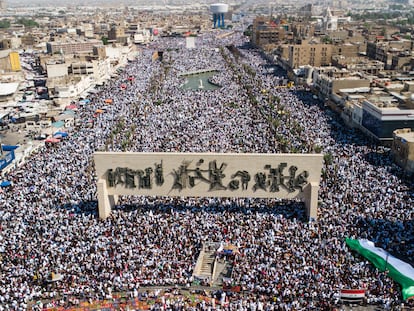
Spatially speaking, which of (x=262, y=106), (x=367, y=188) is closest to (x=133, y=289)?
(x=367, y=188)

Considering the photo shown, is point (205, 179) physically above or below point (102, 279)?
above

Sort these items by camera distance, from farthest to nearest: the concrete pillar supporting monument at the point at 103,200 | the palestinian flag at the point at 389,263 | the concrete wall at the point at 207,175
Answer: the concrete pillar supporting monument at the point at 103,200 → the concrete wall at the point at 207,175 → the palestinian flag at the point at 389,263

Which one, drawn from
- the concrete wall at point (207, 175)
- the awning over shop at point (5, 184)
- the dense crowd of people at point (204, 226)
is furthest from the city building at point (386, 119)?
the awning over shop at point (5, 184)

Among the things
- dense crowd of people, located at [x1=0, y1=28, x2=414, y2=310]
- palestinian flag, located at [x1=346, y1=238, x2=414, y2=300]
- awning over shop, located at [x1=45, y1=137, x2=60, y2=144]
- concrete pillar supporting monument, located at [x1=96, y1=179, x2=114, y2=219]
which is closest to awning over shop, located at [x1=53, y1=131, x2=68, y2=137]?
dense crowd of people, located at [x1=0, y1=28, x2=414, y2=310]

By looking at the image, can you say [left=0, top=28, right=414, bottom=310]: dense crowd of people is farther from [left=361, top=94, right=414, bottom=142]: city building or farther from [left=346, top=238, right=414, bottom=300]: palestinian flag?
Answer: [left=361, top=94, right=414, bottom=142]: city building

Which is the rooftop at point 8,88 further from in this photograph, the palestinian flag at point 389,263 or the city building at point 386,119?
the palestinian flag at point 389,263

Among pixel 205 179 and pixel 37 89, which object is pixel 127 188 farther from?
pixel 37 89
